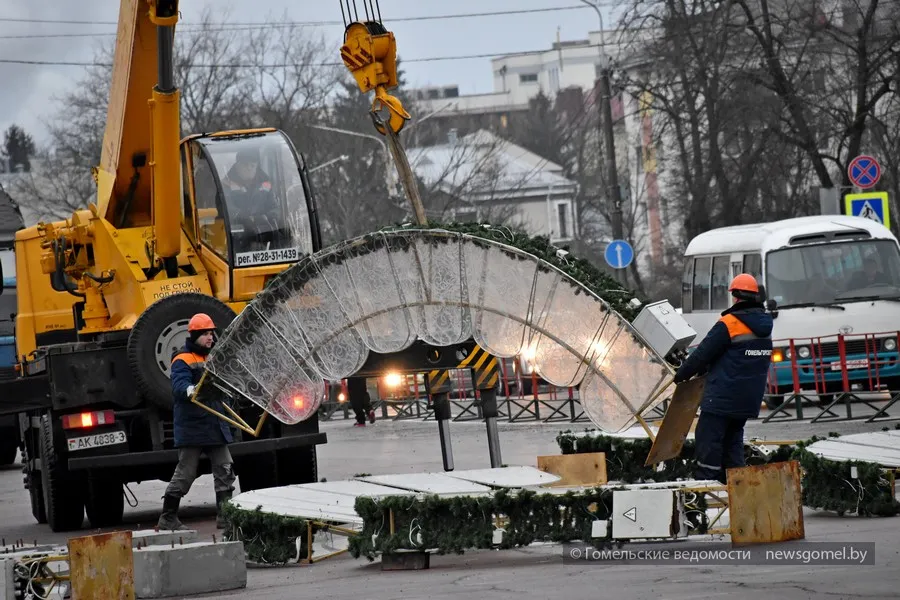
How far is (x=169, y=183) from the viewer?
17.4 meters

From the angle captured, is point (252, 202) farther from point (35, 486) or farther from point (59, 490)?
point (35, 486)

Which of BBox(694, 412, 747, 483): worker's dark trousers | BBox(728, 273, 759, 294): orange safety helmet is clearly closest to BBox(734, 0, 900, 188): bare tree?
BBox(728, 273, 759, 294): orange safety helmet

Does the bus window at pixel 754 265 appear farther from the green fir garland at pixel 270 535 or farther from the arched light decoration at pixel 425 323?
the green fir garland at pixel 270 535

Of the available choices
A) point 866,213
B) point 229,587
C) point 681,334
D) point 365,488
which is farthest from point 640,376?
point 866,213

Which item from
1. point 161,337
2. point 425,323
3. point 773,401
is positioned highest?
point 161,337

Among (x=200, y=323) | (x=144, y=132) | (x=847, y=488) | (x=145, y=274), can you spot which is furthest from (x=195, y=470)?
(x=847, y=488)

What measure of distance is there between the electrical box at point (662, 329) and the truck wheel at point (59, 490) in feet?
22.5

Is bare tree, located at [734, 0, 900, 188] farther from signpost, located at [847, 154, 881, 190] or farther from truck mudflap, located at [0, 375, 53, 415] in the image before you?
truck mudflap, located at [0, 375, 53, 415]

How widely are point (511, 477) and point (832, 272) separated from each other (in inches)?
565

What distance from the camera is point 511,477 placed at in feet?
44.2

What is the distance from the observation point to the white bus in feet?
82.1

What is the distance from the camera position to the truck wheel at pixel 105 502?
17.0 metres

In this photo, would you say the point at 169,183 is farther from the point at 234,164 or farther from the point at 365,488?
the point at 365,488

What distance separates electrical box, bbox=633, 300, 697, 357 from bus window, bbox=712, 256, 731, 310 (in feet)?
52.0
